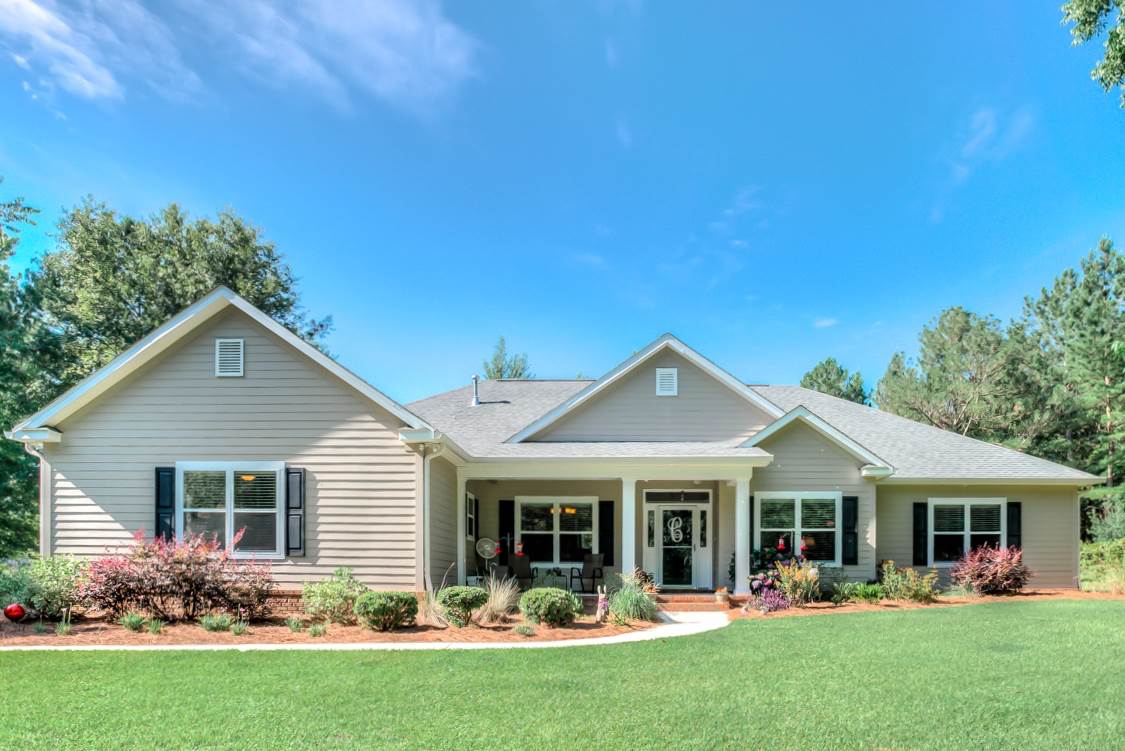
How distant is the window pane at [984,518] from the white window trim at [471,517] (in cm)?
1087

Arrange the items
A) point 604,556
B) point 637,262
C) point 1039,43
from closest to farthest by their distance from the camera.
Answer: point 1039,43 < point 604,556 < point 637,262

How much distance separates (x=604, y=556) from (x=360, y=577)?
19.1 ft

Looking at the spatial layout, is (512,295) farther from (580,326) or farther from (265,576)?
(265,576)

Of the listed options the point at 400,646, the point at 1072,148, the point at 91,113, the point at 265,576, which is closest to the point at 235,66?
the point at 91,113

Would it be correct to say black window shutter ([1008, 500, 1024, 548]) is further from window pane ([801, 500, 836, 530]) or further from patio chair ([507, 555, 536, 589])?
patio chair ([507, 555, 536, 589])

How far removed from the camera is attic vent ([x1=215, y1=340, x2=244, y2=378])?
1338 centimetres

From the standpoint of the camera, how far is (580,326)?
100 feet

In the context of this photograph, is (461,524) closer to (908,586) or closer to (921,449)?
(908,586)

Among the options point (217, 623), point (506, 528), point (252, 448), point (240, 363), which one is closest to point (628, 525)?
point (506, 528)

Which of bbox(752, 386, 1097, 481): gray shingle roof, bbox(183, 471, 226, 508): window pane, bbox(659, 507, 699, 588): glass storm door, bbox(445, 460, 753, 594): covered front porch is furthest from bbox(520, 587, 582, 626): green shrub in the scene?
bbox(752, 386, 1097, 481): gray shingle roof

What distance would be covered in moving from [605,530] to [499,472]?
10.1 ft

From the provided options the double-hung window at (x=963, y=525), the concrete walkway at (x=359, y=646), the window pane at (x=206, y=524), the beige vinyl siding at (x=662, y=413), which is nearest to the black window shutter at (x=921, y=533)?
the double-hung window at (x=963, y=525)

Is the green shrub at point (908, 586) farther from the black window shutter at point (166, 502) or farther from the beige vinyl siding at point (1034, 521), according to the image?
the black window shutter at point (166, 502)

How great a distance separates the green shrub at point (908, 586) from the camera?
14906 millimetres
